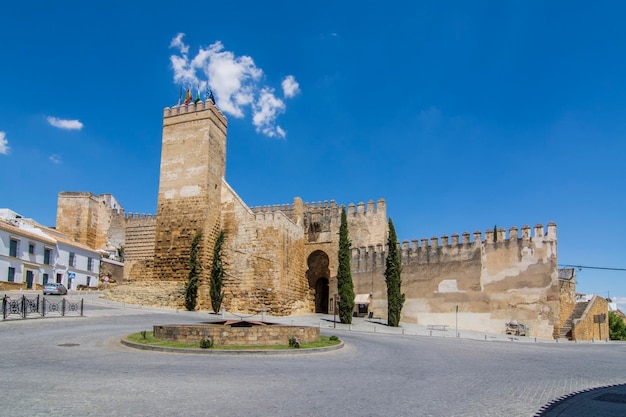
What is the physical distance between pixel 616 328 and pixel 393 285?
22.2 metres

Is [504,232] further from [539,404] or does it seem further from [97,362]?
[97,362]

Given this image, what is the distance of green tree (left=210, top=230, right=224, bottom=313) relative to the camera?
2661cm

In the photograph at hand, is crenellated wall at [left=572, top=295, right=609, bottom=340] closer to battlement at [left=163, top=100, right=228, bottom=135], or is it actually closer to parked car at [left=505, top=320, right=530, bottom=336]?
parked car at [left=505, top=320, right=530, bottom=336]

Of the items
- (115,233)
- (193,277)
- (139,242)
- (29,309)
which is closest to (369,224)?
(193,277)

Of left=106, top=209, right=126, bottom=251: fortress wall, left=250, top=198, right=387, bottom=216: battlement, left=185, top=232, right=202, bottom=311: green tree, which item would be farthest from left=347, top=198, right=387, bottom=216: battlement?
left=106, top=209, right=126, bottom=251: fortress wall

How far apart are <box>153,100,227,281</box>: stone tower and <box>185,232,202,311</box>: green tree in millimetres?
383

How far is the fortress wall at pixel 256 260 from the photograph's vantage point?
2792 centimetres

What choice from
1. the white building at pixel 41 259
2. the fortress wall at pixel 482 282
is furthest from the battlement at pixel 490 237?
the white building at pixel 41 259

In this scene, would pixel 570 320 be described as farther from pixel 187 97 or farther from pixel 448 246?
pixel 187 97

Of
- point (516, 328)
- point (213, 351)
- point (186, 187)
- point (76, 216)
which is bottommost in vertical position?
point (516, 328)

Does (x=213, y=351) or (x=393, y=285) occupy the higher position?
(x=393, y=285)

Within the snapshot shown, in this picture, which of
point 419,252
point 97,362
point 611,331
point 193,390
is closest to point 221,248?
point 419,252

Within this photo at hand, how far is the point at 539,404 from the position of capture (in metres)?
7.46

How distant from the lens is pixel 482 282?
84.7 ft
